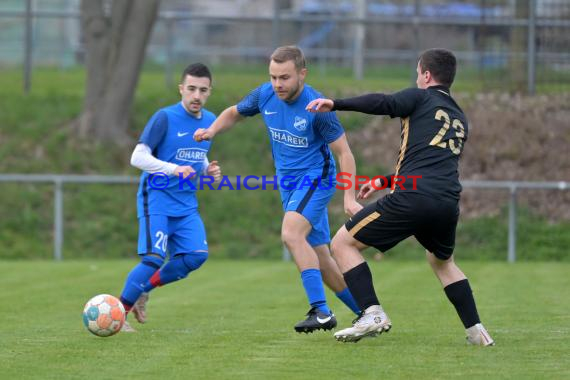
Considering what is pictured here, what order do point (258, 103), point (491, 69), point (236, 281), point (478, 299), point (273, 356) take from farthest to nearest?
point (491, 69), point (236, 281), point (478, 299), point (258, 103), point (273, 356)

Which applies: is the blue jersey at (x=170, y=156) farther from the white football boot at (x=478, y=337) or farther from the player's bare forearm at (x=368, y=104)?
the white football boot at (x=478, y=337)

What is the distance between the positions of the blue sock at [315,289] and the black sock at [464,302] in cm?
90

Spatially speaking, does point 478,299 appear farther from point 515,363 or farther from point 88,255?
point 88,255

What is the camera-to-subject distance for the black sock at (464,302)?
23.8 feet

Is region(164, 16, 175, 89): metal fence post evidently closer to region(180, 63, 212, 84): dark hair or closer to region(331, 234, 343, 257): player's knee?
region(180, 63, 212, 84): dark hair

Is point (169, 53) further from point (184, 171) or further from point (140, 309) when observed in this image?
point (184, 171)

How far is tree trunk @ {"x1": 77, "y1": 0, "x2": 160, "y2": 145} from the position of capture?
792 inches

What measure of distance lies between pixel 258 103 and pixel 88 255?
10.4 m

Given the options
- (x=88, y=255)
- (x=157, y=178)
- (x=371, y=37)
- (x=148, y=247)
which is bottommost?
(x=88, y=255)

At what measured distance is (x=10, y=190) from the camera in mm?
18734

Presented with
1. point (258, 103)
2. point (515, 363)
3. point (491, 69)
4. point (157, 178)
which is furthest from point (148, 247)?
point (491, 69)

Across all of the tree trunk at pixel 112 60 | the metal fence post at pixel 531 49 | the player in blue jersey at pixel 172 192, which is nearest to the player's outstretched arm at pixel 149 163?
the player in blue jersey at pixel 172 192

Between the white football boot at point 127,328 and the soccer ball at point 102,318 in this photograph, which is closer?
the soccer ball at point 102,318

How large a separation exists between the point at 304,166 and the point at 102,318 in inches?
73.1
